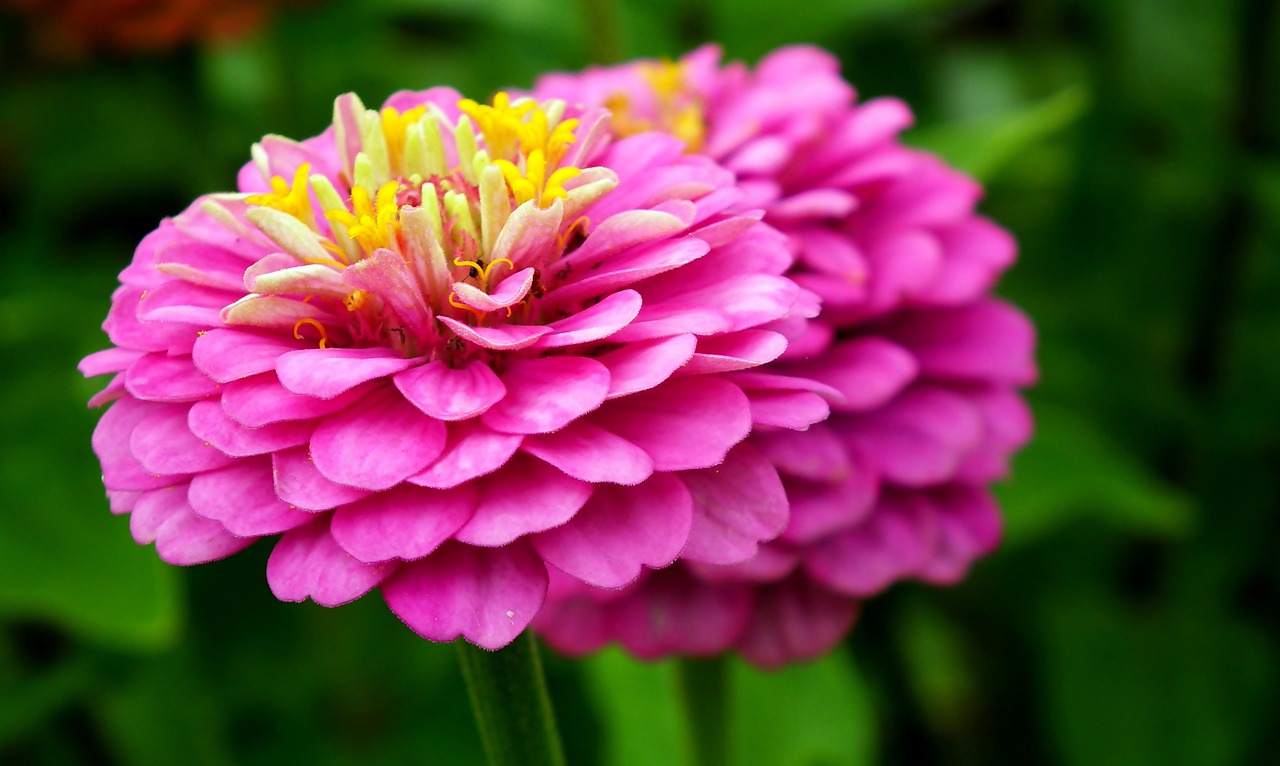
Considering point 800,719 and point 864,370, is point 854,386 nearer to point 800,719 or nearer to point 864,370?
point 864,370

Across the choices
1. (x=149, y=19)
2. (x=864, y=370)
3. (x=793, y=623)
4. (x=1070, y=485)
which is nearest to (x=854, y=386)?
(x=864, y=370)

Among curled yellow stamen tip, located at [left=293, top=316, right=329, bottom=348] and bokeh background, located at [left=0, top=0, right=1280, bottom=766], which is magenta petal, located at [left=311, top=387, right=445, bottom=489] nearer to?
curled yellow stamen tip, located at [left=293, top=316, right=329, bottom=348]

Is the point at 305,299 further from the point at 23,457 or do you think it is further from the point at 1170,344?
the point at 1170,344

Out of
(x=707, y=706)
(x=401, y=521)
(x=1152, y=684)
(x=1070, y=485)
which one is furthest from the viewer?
(x=1152, y=684)

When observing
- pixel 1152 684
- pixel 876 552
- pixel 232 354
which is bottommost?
pixel 1152 684

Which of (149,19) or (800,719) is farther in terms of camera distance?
(149,19)

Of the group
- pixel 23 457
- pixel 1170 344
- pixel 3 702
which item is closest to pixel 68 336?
pixel 23 457

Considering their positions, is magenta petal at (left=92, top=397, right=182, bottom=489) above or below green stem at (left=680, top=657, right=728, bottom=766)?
above

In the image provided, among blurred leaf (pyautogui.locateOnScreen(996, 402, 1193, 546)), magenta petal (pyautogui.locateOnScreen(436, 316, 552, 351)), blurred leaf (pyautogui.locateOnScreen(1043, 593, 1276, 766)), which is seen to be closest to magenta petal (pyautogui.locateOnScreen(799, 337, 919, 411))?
magenta petal (pyautogui.locateOnScreen(436, 316, 552, 351))
